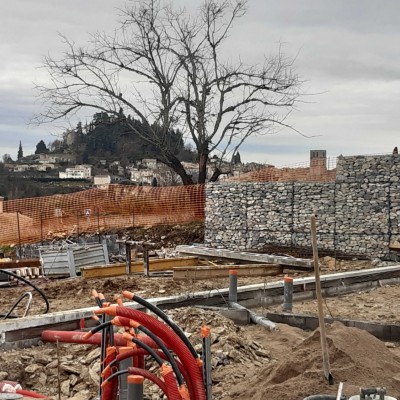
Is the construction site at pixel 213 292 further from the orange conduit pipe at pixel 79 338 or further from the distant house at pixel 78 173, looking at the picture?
the distant house at pixel 78 173

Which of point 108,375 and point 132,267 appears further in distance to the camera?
point 132,267

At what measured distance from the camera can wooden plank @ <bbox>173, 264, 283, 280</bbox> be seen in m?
12.9

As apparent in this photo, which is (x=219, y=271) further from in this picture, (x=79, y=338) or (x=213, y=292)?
(x=79, y=338)

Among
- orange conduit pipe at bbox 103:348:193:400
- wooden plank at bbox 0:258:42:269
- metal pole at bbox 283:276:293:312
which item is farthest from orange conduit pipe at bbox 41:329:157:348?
wooden plank at bbox 0:258:42:269

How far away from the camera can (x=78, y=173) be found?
74.1 meters

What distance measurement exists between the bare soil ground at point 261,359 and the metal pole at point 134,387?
1.48 m

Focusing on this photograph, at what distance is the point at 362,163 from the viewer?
1784cm

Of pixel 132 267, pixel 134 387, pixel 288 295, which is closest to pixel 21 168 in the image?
pixel 132 267

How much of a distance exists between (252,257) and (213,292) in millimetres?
5663

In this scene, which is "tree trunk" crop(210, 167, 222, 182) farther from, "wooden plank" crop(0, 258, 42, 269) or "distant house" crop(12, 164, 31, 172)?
"distant house" crop(12, 164, 31, 172)

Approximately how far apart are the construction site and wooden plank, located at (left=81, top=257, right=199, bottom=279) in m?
0.04

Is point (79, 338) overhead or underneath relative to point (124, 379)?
underneath

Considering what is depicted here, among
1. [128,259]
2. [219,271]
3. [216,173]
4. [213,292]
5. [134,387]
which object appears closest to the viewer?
[134,387]

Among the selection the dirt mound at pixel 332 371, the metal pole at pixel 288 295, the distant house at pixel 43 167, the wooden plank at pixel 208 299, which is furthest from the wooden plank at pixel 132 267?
the distant house at pixel 43 167
